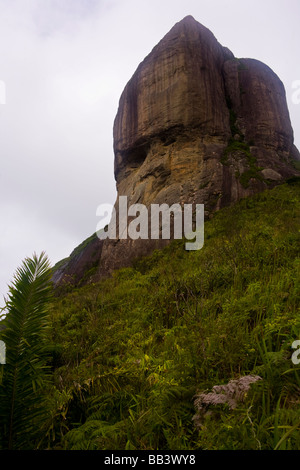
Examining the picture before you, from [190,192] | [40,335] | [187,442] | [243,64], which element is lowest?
[187,442]

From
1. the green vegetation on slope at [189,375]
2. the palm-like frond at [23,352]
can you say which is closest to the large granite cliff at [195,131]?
the green vegetation on slope at [189,375]

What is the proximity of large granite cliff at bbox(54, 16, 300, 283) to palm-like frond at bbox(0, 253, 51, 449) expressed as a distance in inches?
417

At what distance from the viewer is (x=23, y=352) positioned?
1.68 meters

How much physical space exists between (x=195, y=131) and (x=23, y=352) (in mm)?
14941

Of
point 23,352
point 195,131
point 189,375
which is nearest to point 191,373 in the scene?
point 189,375

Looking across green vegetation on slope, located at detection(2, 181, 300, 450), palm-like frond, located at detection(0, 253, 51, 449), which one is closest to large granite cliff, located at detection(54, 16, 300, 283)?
green vegetation on slope, located at detection(2, 181, 300, 450)

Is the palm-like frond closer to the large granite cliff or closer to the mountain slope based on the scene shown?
the mountain slope

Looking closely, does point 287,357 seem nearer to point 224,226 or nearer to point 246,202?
point 224,226

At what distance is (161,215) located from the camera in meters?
13.5

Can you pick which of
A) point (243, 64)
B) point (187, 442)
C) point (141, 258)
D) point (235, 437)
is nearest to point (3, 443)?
point (187, 442)

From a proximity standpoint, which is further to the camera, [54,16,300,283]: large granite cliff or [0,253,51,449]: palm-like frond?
[54,16,300,283]: large granite cliff

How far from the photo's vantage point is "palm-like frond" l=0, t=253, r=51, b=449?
5.24ft

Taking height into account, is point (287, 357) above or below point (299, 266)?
below
